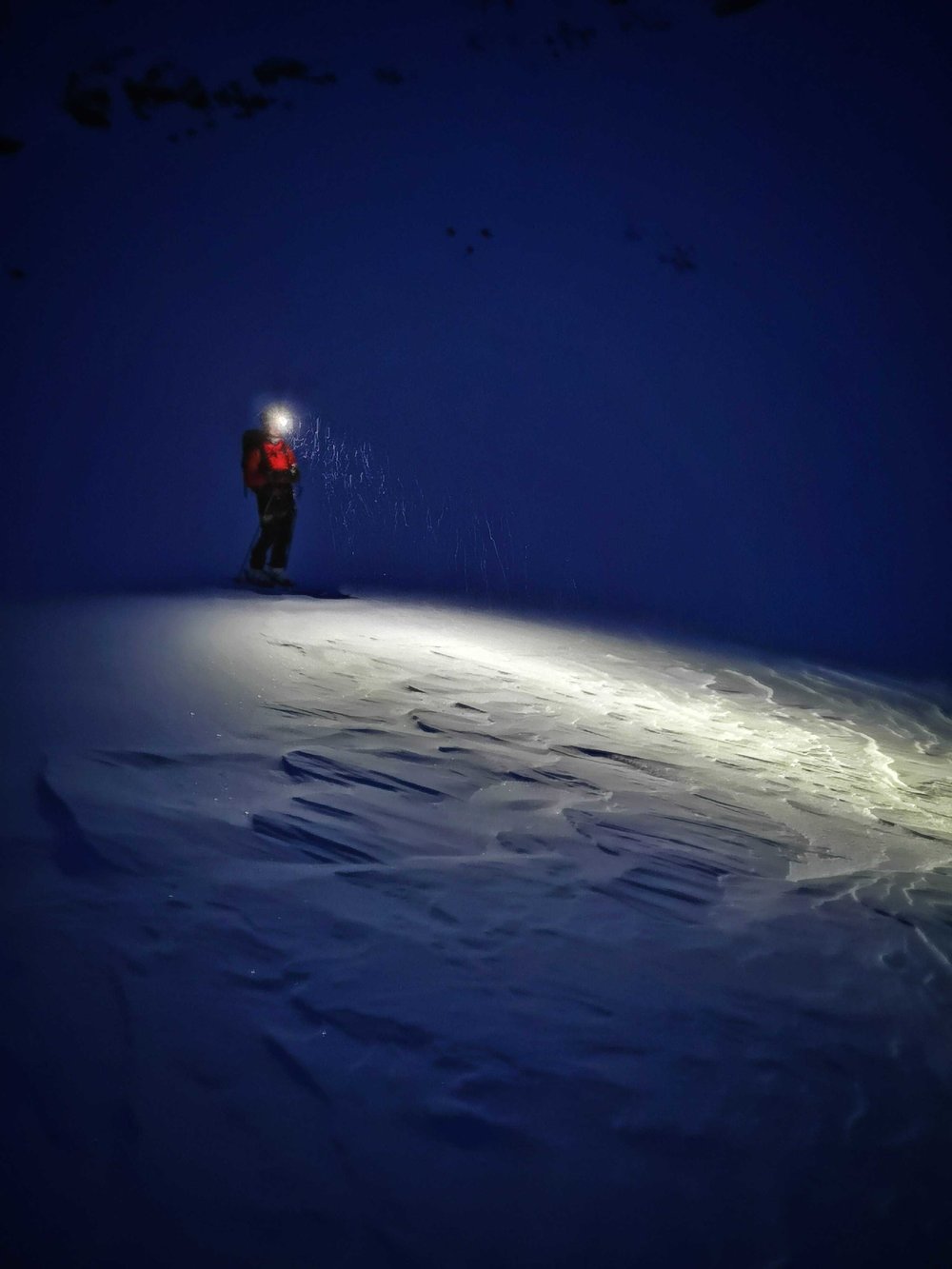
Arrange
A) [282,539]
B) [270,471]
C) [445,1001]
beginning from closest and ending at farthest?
[445,1001] → [270,471] → [282,539]

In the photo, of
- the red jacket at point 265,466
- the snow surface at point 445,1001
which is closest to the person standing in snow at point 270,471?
the red jacket at point 265,466

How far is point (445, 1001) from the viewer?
131 cm

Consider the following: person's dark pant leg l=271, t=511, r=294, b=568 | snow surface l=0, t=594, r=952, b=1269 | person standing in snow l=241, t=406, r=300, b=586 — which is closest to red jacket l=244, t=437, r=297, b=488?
person standing in snow l=241, t=406, r=300, b=586

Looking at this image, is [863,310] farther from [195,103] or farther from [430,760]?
[430,760]

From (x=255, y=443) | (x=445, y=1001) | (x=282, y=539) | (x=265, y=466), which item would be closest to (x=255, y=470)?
(x=265, y=466)

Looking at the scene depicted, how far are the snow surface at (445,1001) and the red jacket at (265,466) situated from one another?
3.91 m

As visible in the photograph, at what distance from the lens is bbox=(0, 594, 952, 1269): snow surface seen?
0.95m

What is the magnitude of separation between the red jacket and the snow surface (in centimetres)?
391

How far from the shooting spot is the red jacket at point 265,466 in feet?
21.2

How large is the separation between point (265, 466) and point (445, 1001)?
229 inches

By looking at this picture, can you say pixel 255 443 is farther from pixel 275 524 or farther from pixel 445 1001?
pixel 445 1001

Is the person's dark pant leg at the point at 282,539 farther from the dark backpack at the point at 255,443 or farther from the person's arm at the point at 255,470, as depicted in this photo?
the dark backpack at the point at 255,443

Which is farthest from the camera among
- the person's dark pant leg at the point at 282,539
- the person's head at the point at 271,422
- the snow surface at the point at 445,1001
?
the person's dark pant leg at the point at 282,539

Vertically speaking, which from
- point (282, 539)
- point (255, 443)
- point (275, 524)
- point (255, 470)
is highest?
point (255, 443)
